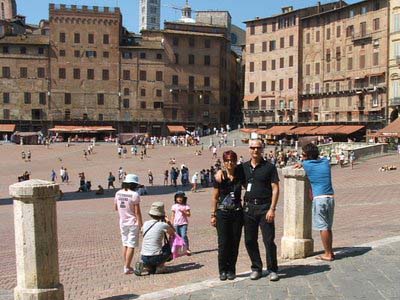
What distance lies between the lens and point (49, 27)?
7406 cm

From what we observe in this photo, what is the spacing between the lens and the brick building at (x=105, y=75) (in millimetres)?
73188

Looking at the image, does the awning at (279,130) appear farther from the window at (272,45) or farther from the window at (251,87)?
the window at (272,45)

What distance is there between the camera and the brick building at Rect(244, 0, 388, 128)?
60656 mm

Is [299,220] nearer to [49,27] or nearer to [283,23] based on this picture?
[283,23]

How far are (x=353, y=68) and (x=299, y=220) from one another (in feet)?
190

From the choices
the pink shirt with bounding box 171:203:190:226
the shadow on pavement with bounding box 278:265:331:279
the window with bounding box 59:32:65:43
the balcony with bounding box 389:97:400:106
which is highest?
the window with bounding box 59:32:65:43

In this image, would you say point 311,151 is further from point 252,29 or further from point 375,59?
point 252,29

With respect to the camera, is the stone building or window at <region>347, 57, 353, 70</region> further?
window at <region>347, 57, 353, 70</region>

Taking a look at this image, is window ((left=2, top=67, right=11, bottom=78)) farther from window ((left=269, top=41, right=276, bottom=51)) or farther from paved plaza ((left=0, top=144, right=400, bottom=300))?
paved plaza ((left=0, top=144, right=400, bottom=300))

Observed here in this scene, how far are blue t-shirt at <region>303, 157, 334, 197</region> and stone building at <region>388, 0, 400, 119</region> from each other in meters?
53.0

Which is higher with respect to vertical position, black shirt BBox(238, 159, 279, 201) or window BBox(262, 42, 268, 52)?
window BBox(262, 42, 268, 52)

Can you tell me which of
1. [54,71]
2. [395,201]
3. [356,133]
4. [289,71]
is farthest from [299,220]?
[54,71]

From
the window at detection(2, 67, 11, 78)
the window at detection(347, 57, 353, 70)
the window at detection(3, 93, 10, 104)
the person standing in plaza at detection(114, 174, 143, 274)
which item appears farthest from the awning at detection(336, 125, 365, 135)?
the person standing in plaza at detection(114, 174, 143, 274)

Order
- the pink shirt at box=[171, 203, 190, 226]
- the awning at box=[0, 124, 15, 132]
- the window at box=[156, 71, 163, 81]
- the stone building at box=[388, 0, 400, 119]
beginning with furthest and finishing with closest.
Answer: the window at box=[156, 71, 163, 81], the awning at box=[0, 124, 15, 132], the stone building at box=[388, 0, 400, 119], the pink shirt at box=[171, 203, 190, 226]
